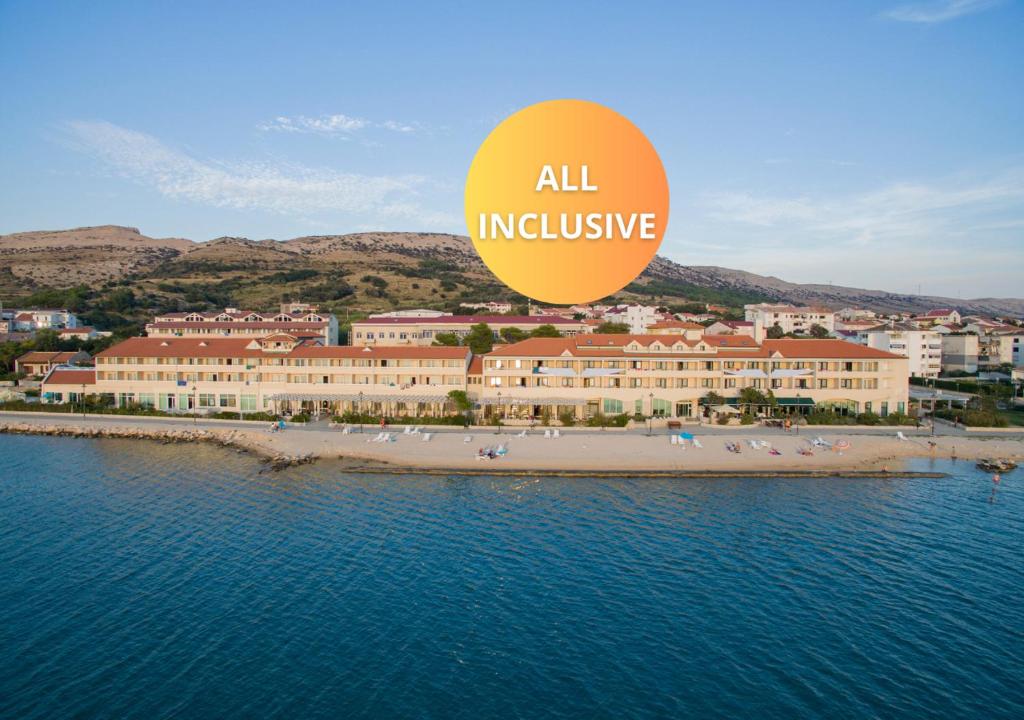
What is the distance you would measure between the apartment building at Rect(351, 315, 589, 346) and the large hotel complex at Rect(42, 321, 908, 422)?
22180 millimetres

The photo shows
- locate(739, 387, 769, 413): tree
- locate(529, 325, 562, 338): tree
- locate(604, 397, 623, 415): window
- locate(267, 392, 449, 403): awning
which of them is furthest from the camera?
locate(529, 325, 562, 338): tree

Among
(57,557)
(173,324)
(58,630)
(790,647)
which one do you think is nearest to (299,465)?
(57,557)

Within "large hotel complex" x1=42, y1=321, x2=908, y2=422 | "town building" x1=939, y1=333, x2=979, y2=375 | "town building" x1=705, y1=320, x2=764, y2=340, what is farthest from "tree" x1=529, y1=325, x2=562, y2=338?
"town building" x1=939, y1=333, x2=979, y2=375

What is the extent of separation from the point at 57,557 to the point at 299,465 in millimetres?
14699

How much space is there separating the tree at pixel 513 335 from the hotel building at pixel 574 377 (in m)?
A: 23.2

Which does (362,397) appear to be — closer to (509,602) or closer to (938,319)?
(509,602)

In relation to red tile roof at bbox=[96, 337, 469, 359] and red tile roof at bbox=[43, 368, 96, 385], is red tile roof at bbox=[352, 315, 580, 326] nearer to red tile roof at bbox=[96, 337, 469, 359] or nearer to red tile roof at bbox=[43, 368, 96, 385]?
red tile roof at bbox=[96, 337, 469, 359]

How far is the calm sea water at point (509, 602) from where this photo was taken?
1590 cm

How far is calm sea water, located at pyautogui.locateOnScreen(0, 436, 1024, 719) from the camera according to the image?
15.9 m

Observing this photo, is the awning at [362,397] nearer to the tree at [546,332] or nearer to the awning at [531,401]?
the awning at [531,401]

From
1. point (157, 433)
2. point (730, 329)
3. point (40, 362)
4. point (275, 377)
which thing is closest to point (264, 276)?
point (40, 362)

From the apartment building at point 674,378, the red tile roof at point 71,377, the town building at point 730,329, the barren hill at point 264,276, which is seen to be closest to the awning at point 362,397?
the apartment building at point 674,378

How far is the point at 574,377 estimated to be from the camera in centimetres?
4781

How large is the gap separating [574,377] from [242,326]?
44905 mm
